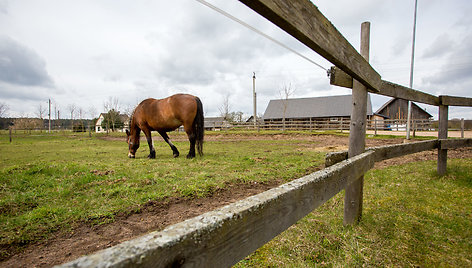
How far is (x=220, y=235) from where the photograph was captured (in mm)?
796

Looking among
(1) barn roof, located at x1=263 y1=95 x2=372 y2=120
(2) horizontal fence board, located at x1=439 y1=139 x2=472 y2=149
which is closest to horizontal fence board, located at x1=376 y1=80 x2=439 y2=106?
(2) horizontal fence board, located at x1=439 y1=139 x2=472 y2=149

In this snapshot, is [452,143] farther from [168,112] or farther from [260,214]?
[168,112]

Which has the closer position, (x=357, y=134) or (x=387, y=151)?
(x=357, y=134)

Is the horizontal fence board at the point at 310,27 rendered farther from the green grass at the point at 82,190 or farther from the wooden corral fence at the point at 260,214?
the green grass at the point at 82,190

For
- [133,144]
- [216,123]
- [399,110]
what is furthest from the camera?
[216,123]

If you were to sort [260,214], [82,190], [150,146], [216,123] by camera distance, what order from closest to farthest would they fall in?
1. [260,214]
2. [82,190]
3. [150,146]
4. [216,123]

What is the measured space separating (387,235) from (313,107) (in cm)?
4112

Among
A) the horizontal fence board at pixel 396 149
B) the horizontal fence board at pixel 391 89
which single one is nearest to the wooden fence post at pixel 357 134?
the horizontal fence board at pixel 391 89

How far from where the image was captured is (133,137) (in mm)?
8648

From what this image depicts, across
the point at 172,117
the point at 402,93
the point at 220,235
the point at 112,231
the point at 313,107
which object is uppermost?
the point at 313,107

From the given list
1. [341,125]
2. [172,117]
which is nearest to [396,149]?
[172,117]

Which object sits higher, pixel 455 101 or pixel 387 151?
pixel 455 101

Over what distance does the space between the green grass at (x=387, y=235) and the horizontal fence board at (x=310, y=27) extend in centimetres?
174

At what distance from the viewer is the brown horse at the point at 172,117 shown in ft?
25.1
